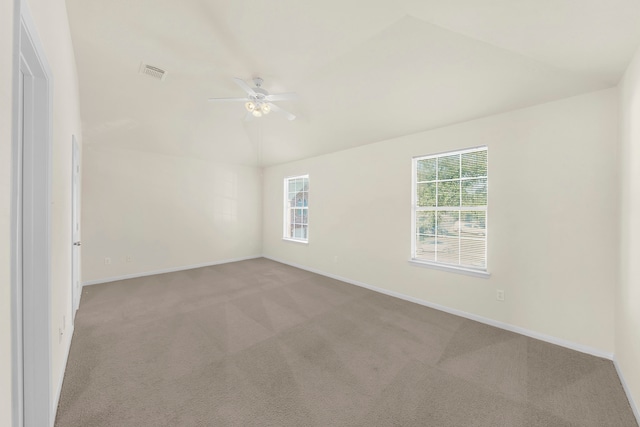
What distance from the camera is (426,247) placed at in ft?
11.9

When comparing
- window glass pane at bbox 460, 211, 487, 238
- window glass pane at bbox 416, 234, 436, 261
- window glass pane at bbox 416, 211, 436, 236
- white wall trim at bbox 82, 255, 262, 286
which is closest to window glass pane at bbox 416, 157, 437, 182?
window glass pane at bbox 416, 211, 436, 236

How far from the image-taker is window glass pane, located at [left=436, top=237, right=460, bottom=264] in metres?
3.33

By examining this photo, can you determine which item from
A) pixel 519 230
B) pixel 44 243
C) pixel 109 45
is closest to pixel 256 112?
pixel 109 45

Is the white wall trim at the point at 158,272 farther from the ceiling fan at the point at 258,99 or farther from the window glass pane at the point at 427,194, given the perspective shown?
the window glass pane at the point at 427,194

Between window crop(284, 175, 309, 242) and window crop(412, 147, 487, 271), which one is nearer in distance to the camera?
window crop(412, 147, 487, 271)

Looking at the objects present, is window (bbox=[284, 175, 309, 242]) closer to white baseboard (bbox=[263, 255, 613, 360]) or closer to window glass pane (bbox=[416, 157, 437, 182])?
white baseboard (bbox=[263, 255, 613, 360])

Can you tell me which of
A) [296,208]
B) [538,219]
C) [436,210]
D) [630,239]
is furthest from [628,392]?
[296,208]

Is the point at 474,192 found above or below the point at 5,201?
above

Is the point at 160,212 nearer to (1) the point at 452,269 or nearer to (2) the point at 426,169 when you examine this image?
(2) the point at 426,169

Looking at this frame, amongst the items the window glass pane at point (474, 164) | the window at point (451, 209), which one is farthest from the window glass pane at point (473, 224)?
the window glass pane at point (474, 164)

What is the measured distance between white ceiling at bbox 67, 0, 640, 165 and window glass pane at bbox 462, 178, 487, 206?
80cm

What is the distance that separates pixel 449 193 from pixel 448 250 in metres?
0.76

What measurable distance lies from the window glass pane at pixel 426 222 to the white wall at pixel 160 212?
4176 mm

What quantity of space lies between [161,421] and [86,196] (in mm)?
4219
